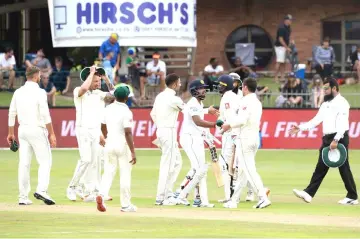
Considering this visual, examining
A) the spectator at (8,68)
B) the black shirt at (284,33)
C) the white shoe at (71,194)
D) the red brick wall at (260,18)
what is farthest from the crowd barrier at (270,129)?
the white shoe at (71,194)

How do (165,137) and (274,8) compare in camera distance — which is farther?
(274,8)

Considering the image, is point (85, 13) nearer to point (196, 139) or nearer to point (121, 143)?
point (196, 139)

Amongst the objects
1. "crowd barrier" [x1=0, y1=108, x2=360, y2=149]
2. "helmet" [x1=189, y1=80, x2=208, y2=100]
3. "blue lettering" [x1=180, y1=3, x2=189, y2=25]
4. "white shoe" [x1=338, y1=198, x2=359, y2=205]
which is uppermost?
"blue lettering" [x1=180, y1=3, x2=189, y2=25]

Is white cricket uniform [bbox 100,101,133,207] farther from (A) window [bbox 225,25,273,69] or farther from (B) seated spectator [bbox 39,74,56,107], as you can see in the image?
(A) window [bbox 225,25,273,69]

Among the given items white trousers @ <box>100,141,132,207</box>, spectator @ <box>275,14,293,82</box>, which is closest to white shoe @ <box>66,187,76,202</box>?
white trousers @ <box>100,141,132,207</box>

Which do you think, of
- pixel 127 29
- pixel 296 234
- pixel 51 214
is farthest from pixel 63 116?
pixel 296 234

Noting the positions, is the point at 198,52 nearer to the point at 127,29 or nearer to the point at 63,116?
the point at 127,29

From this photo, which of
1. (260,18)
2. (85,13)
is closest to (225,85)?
(85,13)

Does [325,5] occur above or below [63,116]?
above

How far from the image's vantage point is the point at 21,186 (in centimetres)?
1881

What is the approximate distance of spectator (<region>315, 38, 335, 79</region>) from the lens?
4050 cm

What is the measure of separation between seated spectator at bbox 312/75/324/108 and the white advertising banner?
18.6ft

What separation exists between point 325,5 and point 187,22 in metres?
7.59

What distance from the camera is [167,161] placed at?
19.4m
